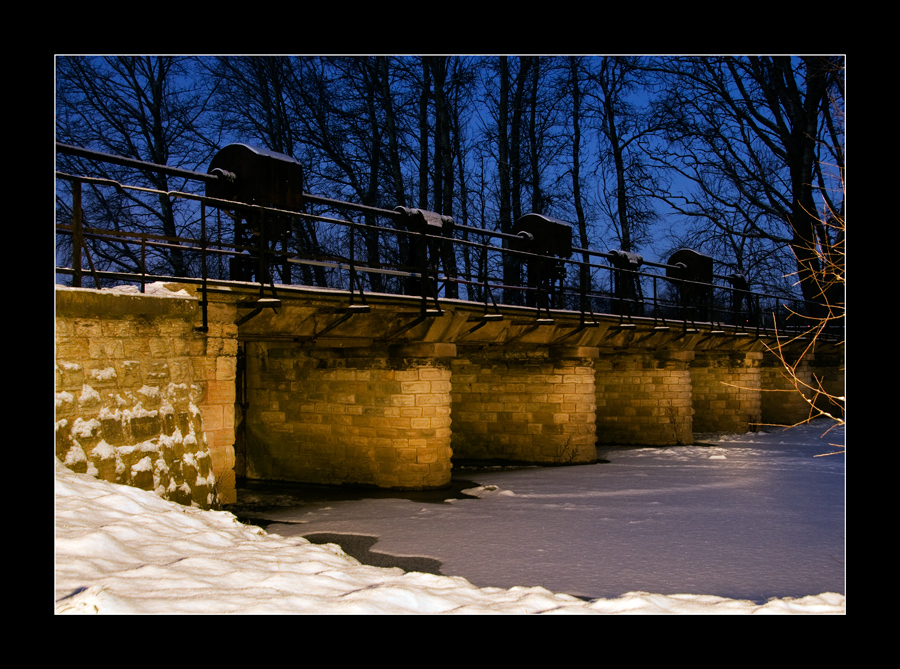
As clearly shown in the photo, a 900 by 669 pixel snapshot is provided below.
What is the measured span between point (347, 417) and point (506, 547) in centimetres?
434

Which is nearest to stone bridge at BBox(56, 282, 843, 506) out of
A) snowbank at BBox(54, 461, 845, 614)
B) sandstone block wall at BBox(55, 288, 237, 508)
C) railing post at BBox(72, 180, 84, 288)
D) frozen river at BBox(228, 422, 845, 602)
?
sandstone block wall at BBox(55, 288, 237, 508)

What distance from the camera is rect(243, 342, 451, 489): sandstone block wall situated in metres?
11.1

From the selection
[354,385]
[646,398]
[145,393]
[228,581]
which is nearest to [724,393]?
[646,398]

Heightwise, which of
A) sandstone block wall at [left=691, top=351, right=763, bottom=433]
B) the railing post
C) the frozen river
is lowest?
the frozen river

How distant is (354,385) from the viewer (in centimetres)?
1145

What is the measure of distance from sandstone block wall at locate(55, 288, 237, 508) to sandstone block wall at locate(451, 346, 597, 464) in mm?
7306

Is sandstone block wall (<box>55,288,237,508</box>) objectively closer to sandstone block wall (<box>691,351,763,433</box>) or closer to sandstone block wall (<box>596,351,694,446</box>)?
sandstone block wall (<box>596,351,694,446</box>)

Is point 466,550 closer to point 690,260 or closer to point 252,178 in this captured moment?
point 252,178

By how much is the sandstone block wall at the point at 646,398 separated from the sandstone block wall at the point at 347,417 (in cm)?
754

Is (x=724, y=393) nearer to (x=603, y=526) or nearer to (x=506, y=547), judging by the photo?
(x=603, y=526)

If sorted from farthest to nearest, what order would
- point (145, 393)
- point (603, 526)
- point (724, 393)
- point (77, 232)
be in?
point (724, 393) → point (603, 526) → point (145, 393) → point (77, 232)

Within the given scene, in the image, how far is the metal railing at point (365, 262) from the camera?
25.6ft

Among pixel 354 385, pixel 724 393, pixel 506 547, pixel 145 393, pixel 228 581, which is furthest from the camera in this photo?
pixel 724 393

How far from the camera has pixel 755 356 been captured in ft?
68.5
